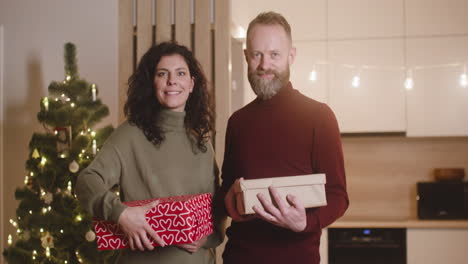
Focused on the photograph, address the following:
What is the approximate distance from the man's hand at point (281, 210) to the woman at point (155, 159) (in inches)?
13.6

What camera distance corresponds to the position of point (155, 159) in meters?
1.55

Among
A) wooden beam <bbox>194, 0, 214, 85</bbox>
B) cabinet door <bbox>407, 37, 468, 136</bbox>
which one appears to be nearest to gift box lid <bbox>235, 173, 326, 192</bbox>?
wooden beam <bbox>194, 0, 214, 85</bbox>

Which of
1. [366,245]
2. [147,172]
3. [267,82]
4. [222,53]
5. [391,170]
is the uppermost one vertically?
[222,53]

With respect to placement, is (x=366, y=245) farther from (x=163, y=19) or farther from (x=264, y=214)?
(x=264, y=214)

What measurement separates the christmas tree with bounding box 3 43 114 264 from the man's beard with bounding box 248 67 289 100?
1.64m

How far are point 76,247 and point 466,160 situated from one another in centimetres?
324

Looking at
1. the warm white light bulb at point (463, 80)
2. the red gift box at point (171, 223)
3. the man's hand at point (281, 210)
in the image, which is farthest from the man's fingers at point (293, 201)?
the warm white light bulb at point (463, 80)

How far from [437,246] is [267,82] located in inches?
107

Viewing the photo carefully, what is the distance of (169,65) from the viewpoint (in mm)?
1623

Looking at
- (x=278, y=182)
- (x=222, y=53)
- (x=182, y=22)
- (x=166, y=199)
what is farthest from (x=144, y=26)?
(x=278, y=182)

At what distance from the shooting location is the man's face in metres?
1.48

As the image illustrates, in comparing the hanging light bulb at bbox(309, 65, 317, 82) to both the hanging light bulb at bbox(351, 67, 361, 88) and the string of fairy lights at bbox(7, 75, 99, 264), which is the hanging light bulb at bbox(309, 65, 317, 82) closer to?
the hanging light bulb at bbox(351, 67, 361, 88)

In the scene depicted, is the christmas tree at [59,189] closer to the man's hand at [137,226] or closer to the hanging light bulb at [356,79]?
the man's hand at [137,226]

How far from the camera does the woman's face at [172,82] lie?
1592 millimetres
